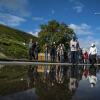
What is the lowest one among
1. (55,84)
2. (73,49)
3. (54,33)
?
(55,84)

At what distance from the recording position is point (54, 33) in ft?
350

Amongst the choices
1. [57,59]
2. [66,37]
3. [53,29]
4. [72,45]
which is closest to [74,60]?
[72,45]

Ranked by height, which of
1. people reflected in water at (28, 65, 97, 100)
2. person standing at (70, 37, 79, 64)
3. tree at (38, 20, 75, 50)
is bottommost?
people reflected in water at (28, 65, 97, 100)

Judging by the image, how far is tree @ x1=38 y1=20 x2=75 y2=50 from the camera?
98.6 metres

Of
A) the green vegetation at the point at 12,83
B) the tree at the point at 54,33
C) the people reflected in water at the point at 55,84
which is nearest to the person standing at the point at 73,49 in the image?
the people reflected in water at the point at 55,84

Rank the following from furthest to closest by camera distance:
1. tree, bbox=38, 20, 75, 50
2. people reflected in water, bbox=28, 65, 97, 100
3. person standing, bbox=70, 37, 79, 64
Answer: tree, bbox=38, 20, 75, 50 → person standing, bbox=70, 37, 79, 64 → people reflected in water, bbox=28, 65, 97, 100

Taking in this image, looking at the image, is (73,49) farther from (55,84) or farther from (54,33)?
(54,33)

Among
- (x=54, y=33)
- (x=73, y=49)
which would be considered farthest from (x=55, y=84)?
(x=54, y=33)

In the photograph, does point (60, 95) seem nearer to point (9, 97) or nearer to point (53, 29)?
point (9, 97)

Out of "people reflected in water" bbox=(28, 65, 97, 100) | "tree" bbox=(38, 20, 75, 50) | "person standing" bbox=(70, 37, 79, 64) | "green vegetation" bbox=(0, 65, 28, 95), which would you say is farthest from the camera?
"tree" bbox=(38, 20, 75, 50)

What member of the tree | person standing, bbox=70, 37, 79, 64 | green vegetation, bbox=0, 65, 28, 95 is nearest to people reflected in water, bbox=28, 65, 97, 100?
green vegetation, bbox=0, 65, 28, 95

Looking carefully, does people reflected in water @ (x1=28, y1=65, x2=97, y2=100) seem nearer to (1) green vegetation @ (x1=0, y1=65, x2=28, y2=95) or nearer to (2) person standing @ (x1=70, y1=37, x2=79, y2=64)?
(1) green vegetation @ (x1=0, y1=65, x2=28, y2=95)

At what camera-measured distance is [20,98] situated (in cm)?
616

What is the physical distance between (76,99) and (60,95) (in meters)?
0.67
